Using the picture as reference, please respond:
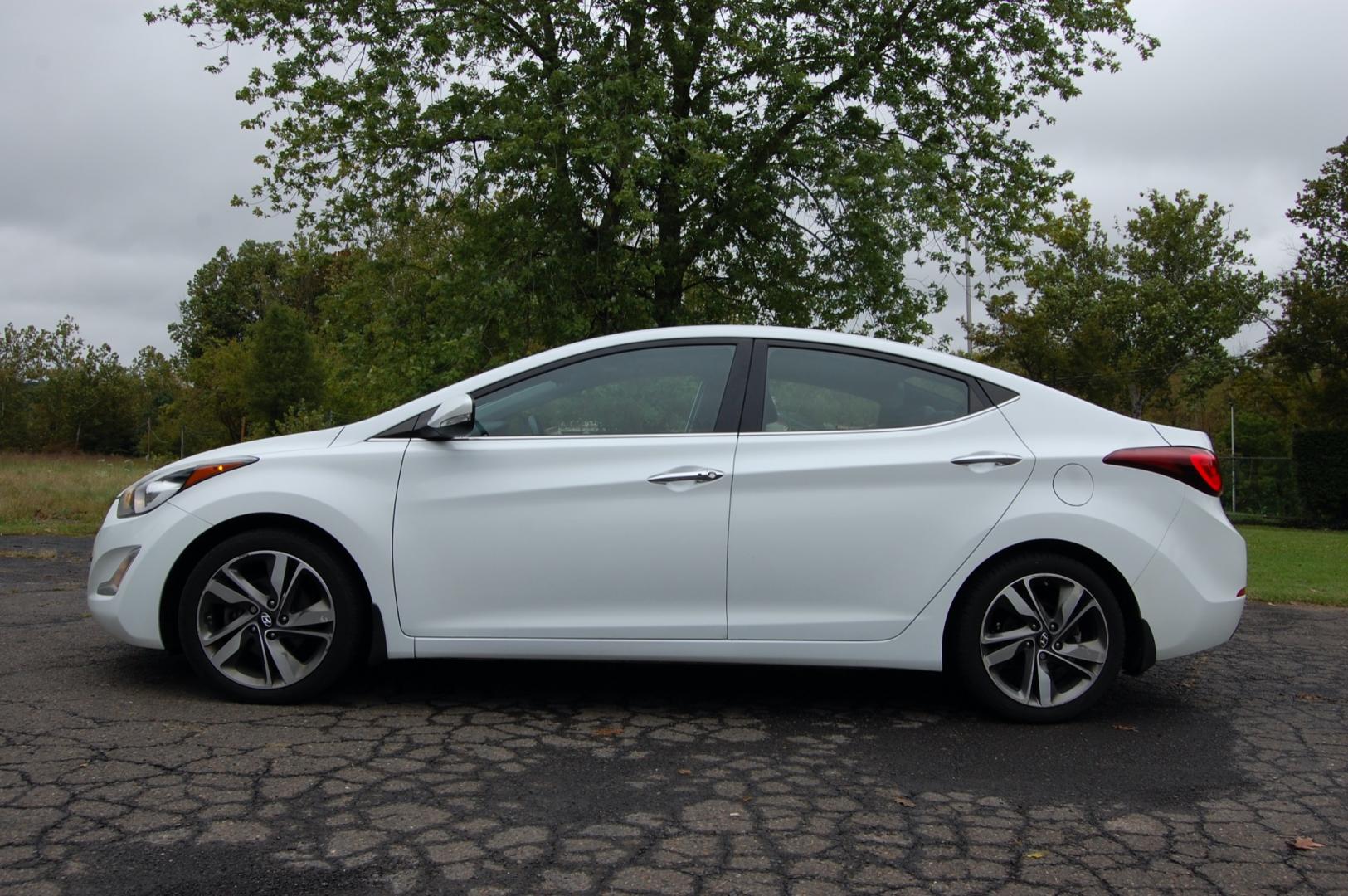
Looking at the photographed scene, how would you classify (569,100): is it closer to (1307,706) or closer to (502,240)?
(502,240)

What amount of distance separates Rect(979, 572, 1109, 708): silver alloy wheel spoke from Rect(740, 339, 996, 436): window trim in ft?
2.45

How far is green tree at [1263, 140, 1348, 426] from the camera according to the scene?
33594 mm

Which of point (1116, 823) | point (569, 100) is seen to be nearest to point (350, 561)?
point (1116, 823)

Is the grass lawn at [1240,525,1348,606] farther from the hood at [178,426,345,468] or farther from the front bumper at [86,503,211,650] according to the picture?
the front bumper at [86,503,211,650]

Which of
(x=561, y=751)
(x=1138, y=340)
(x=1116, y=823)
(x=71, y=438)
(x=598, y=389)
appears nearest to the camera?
(x=1116, y=823)

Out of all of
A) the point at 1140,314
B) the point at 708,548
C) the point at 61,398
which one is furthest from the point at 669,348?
the point at 61,398

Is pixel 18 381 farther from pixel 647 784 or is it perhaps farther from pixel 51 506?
pixel 647 784

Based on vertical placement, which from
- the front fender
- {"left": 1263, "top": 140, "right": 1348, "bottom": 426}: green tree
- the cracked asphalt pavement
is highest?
{"left": 1263, "top": 140, "right": 1348, "bottom": 426}: green tree

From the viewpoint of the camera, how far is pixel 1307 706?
5.20 meters

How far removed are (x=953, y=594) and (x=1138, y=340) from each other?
4389 cm

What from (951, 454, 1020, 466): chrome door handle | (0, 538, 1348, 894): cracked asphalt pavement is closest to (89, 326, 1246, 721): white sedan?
(951, 454, 1020, 466): chrome door handle

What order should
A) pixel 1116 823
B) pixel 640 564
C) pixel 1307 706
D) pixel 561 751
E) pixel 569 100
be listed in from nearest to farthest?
pixel 1116 823
pixel 561 751
pixel 640 564
pixel 1307 706
pixel 569 100

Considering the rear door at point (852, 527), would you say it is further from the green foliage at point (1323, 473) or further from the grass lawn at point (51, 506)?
the green foliage at point (1323, 473)

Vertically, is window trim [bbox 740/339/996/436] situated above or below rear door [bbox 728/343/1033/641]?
above
